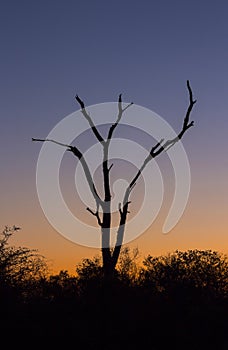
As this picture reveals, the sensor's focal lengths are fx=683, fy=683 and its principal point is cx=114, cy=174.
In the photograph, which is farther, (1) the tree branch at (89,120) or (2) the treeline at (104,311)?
(1) the tree branch at (89,120)

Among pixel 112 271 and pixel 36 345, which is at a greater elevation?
pixel 112 271

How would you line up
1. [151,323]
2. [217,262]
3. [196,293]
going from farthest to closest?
[217,262]
[196,293]
[151,323]

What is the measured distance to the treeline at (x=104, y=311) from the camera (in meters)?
17.9

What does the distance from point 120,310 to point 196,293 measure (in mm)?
4654

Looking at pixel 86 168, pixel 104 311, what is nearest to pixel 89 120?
pixel 86 168

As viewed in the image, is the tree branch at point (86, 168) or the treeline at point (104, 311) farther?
the tree branch at point (86, 168)

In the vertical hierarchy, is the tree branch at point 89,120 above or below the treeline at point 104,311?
above

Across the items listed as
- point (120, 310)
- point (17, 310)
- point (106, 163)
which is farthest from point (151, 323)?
point (106, 163)

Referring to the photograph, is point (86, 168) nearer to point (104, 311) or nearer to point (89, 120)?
point (89, 120)

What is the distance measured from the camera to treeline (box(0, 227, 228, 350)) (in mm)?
17938

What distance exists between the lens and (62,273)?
23266 mm

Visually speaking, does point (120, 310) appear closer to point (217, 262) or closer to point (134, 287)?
point (134, 287)

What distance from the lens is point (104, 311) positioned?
1905cm

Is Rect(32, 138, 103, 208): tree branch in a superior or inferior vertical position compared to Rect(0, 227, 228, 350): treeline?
superior
